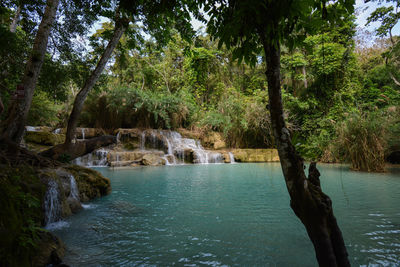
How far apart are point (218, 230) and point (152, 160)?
1026 cm

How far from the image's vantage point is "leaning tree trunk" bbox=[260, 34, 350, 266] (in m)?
1.40

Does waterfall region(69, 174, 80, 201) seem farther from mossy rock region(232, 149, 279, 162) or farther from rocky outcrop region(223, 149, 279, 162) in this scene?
mossy rock region(232, 149, 279, 162)

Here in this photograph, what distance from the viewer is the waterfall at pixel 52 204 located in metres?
3.38

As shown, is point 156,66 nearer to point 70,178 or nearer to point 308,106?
point 308,106

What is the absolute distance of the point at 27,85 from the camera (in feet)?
14.6

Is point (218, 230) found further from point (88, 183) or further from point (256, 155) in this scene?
point (256, 155)

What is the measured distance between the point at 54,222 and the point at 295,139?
12.9 feet

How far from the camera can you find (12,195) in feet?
6.52

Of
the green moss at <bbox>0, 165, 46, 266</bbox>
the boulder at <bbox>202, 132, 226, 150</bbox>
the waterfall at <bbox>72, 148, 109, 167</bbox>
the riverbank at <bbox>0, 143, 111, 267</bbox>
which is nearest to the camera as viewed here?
the green moss at <bbox>0, 165, 46, 266</bbox>

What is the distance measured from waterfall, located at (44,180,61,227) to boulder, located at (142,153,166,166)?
8.93 m

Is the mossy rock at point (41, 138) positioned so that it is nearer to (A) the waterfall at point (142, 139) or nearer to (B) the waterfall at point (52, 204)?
(A) the waterfall at point (142, 139)

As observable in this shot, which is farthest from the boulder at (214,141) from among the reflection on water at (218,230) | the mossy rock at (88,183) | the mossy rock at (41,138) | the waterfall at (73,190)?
the waterfall at (73,190)

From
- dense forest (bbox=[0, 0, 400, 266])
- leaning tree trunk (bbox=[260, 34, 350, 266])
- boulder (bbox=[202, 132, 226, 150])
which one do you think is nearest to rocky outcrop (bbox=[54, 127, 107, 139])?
dense forest (bbox=[0, 0, 400, 266])

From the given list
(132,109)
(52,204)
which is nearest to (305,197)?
(52,204)
